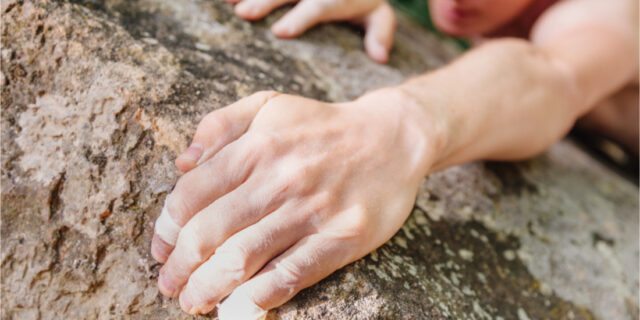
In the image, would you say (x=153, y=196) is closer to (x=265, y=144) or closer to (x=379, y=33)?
(x=265, y=144)

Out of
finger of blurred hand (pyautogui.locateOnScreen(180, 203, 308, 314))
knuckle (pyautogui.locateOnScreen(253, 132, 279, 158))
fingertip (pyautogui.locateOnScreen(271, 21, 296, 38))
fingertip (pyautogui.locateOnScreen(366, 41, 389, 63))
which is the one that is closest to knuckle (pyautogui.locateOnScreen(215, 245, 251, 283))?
finger of blurred hand (pyautogui.locateOnScreen(180, 203, 308, 314))

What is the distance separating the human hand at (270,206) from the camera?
1.90ft

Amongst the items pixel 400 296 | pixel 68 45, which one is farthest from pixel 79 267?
pixel 400 296

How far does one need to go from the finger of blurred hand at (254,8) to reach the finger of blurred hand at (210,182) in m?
0.52

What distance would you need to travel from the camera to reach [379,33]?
1.21 meters

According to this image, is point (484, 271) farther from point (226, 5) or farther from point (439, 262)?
point (226, 5)

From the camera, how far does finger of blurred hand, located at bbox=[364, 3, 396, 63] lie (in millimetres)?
1191

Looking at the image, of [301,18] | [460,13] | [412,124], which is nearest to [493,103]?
[412,124]

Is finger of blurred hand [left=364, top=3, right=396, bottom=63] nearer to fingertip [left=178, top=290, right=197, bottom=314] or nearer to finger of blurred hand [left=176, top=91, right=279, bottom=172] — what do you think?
finger of blurred hand [left=176, top=91, right=279, bottom=172]

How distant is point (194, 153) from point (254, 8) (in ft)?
1.77

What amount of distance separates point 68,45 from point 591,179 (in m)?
1.43

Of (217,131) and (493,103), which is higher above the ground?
(217,131)

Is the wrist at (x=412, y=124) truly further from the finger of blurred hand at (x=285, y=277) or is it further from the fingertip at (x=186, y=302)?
the fingertip at (x=186, y=302)

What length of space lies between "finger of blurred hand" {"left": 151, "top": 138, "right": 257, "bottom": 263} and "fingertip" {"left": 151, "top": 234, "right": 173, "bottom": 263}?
0.02m
